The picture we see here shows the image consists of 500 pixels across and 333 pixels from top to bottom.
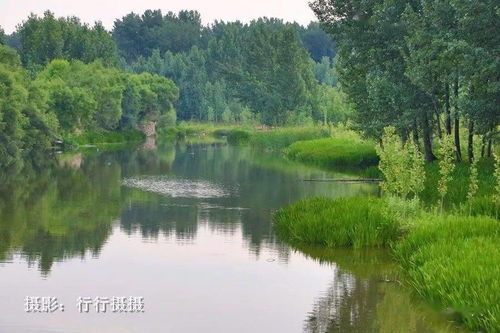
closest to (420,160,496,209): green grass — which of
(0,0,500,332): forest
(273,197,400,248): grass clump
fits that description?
(0,0,500,332): forest

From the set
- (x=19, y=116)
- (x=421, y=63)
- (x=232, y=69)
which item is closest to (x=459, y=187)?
(x=421, y=63)

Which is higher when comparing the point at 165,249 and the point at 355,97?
the point at 355,97

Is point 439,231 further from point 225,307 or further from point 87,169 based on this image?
point 87,169

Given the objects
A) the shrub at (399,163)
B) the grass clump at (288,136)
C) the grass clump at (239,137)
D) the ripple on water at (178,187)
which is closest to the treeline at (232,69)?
the grass clump at (239,137)

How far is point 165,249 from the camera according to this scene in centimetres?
2655

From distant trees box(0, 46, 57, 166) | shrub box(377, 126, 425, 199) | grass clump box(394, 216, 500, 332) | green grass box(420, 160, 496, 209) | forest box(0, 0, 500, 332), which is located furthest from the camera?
distant trees box(0, 46, 57, 166)

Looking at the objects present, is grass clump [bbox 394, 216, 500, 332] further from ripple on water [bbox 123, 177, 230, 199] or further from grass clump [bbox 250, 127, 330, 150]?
grass clump [bbox 250, 127, 330, 150]

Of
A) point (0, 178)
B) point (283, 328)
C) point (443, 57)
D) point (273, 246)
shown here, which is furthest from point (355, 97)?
point (283, 328)

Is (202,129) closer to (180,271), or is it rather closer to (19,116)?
(19,116)

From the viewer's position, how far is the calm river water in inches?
693

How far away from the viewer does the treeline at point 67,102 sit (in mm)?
67062

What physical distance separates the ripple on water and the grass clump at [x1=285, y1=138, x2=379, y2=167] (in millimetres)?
17482

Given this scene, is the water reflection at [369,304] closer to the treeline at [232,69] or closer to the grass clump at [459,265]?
the grass clump at [459,265]

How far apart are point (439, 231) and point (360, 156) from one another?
135 ft
